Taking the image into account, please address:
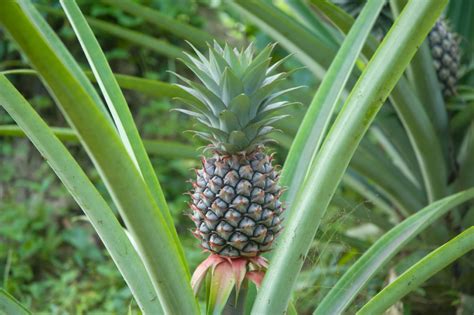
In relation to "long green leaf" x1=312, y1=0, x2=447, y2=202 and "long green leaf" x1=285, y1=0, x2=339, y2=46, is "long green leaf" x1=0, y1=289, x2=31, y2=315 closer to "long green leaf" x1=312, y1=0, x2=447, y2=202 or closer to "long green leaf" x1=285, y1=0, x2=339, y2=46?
"long green leaf" x1=312, y1=0, x2=447, y2=202

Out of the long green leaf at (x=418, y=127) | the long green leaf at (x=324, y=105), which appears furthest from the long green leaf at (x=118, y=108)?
the long green leaf at (x=418, y=127)

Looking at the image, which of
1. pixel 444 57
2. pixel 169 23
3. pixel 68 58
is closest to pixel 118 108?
pixel 68 58

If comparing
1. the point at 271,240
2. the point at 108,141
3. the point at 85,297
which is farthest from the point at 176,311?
the point at 85,297

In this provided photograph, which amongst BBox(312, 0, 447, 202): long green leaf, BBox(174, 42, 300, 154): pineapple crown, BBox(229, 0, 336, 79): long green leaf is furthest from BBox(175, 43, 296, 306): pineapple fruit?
BBox(229, 0, 336, 79): long green leaf

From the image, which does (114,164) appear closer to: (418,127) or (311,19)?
(418,127)

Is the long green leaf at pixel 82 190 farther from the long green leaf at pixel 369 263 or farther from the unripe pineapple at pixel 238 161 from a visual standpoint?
the long green leaf at pixel 369 263

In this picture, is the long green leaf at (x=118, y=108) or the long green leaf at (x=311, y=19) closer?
the long green leaf at (x=118, y=108)
